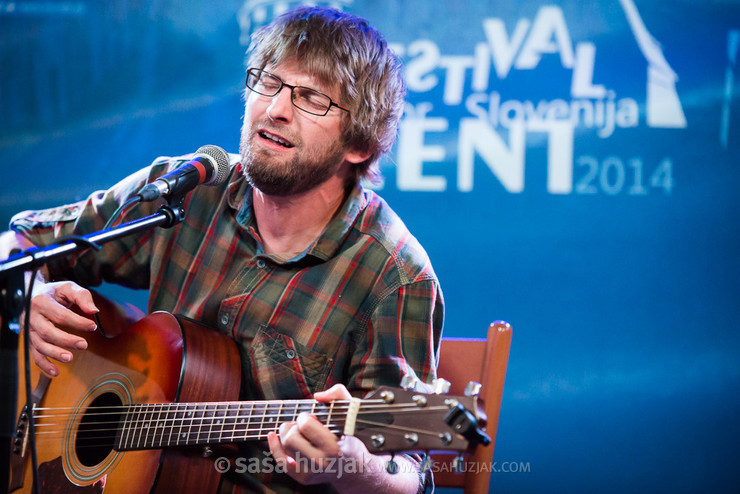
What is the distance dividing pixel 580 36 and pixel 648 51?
13.1 inches

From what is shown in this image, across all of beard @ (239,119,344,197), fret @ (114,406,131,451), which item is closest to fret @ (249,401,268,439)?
fret @ (114,406,131,451)

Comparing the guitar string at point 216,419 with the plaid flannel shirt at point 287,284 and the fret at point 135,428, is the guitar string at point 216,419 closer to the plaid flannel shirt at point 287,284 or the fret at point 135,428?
the fret at point 135,428

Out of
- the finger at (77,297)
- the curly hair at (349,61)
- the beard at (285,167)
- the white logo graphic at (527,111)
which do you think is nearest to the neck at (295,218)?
the beard at (285,167)

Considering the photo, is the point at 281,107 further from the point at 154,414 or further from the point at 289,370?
the point at 154,414

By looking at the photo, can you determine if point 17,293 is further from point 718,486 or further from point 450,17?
point 718,486

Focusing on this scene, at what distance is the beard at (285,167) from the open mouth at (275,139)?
16 mm

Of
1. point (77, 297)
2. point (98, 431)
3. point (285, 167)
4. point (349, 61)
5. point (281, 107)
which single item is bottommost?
point (98, 431)

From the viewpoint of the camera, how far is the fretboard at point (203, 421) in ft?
5.54

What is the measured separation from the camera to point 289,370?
6.65ft

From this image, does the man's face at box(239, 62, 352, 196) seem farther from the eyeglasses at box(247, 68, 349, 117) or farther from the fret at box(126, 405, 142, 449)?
the fret at box(126, 405, 142, 449)

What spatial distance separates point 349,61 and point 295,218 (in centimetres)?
53

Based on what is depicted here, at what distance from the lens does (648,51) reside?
3355 millimetres

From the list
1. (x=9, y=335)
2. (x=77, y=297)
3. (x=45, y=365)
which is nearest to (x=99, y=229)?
(x=77, y=297)

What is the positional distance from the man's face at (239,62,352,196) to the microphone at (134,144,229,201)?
22 cm
